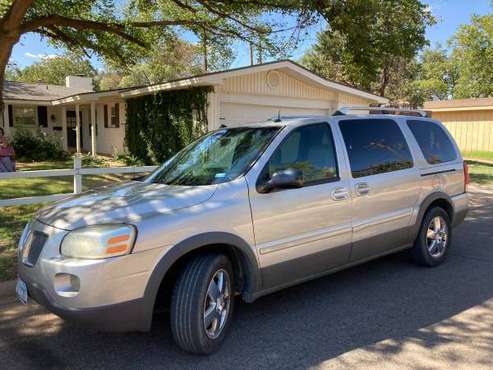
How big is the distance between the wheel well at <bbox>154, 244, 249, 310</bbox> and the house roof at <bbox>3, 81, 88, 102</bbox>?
22434mm

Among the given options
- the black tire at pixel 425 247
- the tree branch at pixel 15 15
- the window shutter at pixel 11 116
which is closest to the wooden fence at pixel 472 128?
the window shutter at pixel 11 116

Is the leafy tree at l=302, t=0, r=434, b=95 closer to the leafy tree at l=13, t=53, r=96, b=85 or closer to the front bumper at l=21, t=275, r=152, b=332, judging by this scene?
the front bumper at l=21, t=275, r=152, b=332

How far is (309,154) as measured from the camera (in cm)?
461

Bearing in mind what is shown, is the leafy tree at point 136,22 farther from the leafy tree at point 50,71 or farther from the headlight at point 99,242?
the leafy tree at point 50,71

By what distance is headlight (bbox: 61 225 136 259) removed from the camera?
3.23 m

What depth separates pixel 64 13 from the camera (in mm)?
12477

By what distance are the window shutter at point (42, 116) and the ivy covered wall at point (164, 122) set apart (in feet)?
25.8

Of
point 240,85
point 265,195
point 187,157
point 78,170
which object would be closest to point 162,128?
point 240,85

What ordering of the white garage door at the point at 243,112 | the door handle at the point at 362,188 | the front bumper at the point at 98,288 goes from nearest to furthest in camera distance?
1. the front bumper at the point at 98,288
2. the door handle at the point at 362,188
3. the white garage door at the point at 243,112

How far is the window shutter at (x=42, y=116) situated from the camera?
2581cm

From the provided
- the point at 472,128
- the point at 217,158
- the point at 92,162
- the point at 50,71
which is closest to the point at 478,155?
the point at 472,128

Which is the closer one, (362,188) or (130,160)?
(362,188)

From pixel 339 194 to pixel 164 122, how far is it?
14.2m

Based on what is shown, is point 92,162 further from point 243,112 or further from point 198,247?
point 198,247
